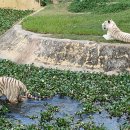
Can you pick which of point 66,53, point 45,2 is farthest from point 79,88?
point 45,2

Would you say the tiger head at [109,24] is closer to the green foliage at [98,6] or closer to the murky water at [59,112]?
the green foliage at [98,6]

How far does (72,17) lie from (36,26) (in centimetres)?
220

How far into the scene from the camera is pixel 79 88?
1631 cm

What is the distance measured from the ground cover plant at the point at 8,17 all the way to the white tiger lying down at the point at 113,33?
5.70 m

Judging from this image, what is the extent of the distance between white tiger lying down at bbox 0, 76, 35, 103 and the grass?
15.4 feet

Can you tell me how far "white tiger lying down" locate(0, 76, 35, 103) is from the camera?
1561 cm

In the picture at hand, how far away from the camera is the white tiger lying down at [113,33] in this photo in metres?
19.2

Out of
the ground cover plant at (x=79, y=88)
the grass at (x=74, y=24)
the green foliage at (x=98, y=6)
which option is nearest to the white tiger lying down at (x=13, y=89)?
the ground cover plant at (x=79, y=88)

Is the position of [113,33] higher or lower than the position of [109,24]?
lower

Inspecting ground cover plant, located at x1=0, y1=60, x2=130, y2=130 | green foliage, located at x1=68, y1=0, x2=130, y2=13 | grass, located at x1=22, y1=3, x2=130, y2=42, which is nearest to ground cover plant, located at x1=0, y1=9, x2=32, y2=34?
grass, located at x1=22, y1=3, x2=130, y2=42

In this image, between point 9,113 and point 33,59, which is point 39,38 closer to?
point 33,59

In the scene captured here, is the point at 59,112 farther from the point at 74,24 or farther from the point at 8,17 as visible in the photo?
the point at 8,17

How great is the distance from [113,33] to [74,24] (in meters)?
2.51

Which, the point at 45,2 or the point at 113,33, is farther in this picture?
the point at 45,2
